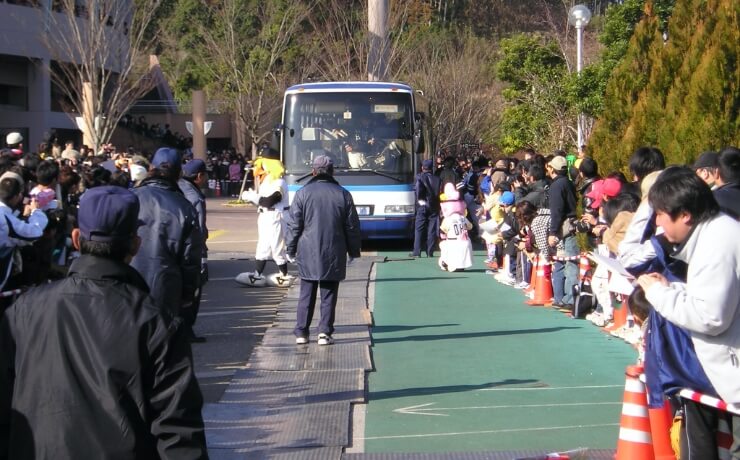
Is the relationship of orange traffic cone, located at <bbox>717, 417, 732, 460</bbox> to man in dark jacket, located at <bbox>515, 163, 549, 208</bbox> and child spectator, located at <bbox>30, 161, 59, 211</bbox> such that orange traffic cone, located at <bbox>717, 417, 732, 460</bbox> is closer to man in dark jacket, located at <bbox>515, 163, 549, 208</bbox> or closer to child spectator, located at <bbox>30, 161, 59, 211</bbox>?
child spectator, located at <bbox>30, 161, 59, 211</bbox>

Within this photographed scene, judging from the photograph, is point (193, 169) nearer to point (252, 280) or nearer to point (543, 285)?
point (252, 280)

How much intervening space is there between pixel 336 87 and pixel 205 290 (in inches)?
276

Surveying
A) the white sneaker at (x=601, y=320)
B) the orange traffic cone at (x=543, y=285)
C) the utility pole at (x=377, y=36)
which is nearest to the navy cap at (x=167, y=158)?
the white sneaker at (x=601, y=320)

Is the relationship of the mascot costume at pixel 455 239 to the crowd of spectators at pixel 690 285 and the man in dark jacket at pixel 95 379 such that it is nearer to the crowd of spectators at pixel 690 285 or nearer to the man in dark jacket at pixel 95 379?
the crowd of spectators at pixel 690 285

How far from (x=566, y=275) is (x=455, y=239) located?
4.67 m

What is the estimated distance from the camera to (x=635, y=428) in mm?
5832

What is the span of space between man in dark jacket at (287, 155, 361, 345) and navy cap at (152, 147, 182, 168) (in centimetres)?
Answer: 254

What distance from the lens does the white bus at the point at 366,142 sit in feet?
67.7

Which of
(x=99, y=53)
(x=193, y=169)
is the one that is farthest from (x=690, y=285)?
(x=99, y=53)

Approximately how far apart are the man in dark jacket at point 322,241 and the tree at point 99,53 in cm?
2290

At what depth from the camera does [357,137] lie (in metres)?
21.0

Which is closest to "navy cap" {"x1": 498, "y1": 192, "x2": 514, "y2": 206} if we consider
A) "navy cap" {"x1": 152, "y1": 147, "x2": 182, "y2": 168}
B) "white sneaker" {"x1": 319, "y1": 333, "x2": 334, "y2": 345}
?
"white sneaker" {"x1": 319, "y1": 333, "x2": 334, "y2": 345}

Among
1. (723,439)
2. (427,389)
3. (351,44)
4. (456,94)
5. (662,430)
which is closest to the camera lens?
(723,439)

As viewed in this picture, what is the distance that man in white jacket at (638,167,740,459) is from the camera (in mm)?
4648
